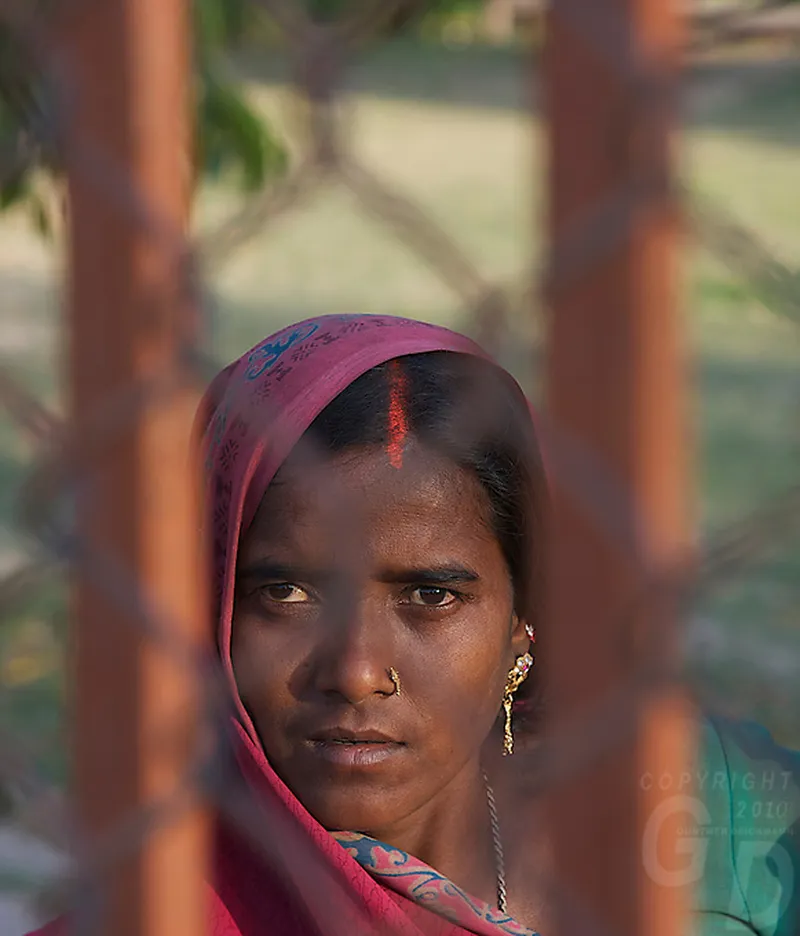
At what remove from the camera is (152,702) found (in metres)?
0.75

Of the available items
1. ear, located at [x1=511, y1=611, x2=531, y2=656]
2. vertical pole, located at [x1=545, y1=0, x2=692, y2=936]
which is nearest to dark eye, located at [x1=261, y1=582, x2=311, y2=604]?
ear, located at [x1=511, y1=611, x2=531, y2=656]

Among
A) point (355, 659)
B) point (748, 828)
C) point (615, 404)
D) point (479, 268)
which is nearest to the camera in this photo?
point (615, 404)

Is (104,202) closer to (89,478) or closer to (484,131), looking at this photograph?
(89,478)

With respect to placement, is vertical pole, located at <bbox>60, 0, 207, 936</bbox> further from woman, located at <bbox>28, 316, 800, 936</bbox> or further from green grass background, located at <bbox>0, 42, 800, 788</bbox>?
green grass background, located at <bbox>0, 42, 800, 788</bbox>

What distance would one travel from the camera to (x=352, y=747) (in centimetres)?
146

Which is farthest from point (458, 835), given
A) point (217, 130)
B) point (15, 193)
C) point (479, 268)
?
point (479, 268)

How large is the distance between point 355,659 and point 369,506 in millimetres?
153

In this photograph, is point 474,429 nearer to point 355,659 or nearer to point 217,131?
point 355,659

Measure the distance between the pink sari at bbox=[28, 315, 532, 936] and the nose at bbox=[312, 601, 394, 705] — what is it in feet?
0.40

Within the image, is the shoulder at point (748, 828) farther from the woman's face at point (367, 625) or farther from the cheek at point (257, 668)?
the cheek at point (257, 668)

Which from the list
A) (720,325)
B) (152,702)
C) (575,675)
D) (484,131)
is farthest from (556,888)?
(484,131)

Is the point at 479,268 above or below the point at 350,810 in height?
below

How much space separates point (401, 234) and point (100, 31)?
0.15 m

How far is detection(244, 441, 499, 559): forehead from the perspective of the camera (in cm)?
147
